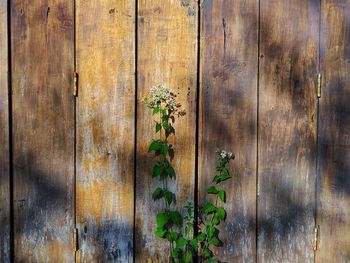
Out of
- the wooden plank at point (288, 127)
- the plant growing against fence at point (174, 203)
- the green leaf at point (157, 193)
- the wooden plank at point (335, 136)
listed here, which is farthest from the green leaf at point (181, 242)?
the wooden plank at point (335, 136)

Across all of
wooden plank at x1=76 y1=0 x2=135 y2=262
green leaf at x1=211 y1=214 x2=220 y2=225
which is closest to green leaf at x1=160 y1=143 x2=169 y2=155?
wooden plank at x1=76 y1=0 x2=135 y2=262

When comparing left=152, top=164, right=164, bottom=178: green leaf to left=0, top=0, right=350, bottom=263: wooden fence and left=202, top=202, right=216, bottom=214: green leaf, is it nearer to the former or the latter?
left=0, top=0, right=350, bottom=263: wooden fence

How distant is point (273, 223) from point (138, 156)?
27.1 inches

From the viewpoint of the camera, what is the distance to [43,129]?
2578 mm

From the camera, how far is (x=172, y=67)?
102 inches

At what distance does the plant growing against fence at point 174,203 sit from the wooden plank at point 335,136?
44 centimetres

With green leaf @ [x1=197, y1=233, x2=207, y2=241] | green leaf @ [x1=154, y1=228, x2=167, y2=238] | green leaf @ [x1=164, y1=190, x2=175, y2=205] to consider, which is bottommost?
green leaf @ [x1=197, y1=233, x2=207, y2=241]

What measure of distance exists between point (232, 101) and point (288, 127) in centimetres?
28

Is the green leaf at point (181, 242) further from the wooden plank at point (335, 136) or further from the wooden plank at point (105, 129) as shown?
the wooden plank at point (335, 136)

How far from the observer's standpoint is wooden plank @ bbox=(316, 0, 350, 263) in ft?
8.49

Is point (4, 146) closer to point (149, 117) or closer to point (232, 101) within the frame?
point (149, 117)

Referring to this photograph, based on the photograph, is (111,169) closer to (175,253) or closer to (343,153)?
(175,253)

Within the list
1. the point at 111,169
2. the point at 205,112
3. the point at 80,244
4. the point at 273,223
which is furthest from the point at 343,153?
the point at 80,244

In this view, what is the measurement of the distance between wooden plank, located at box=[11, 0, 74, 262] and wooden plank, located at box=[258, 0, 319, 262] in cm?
86
